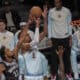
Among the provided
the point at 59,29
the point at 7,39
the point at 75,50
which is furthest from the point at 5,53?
the point at 75,50

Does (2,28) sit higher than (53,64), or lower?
higher

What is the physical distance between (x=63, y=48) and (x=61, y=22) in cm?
58

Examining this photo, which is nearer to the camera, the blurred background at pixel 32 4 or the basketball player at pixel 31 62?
the basketball player at pixel 31 62

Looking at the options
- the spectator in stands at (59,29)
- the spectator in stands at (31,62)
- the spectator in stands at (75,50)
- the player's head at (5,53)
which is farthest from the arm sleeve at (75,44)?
the player's head at (5,53)

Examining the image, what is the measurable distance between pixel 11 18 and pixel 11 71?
1.91 metres

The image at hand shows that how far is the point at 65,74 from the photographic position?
34.2ft

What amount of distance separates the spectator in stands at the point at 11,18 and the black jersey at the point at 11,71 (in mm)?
1508

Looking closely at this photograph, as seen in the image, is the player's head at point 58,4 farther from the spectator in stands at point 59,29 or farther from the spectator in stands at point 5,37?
the spectator in stands at point 5,37

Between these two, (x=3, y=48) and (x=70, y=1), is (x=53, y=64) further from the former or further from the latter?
(x=70, y=1)

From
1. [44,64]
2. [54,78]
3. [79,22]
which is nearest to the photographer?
[44,64]

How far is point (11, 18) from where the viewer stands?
1153cm

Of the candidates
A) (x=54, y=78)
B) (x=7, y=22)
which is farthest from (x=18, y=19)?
(x=54, y=78)

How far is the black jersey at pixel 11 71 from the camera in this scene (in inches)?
394

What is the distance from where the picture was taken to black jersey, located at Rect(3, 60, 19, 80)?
394 inches
